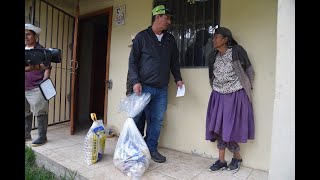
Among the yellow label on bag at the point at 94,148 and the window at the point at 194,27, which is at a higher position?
the window at the point at 194,27

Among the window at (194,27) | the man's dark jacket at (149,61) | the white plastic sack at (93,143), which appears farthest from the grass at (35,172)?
the window at (194,27)

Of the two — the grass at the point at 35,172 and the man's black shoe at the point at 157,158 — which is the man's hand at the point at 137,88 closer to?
the man's black shoe at the point at 157,158

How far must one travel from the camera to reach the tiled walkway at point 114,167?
227 centimetres

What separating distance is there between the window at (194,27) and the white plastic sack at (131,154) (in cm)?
116

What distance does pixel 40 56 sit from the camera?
5.38ft

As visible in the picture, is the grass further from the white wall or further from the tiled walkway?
the white wall

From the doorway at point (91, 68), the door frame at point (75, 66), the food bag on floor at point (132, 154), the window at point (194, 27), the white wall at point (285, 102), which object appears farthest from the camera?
the doorway at point (91, 68)

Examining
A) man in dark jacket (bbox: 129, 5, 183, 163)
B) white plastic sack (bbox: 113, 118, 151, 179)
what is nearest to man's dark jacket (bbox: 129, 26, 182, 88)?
man in dark jacket (bbox: 129, 5, 183, 163)

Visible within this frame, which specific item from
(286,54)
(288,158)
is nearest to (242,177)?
(288,158)

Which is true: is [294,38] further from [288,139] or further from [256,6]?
[256,6]

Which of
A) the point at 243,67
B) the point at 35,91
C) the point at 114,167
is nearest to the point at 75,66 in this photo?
the point at 35,91

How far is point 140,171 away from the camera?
2172mm

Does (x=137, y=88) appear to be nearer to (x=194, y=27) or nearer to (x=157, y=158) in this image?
(x=157, y=158)
